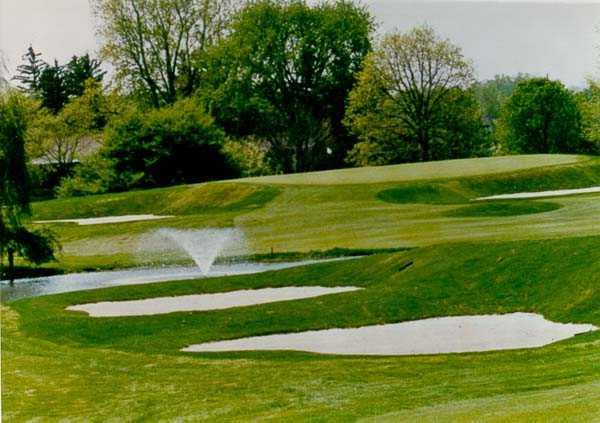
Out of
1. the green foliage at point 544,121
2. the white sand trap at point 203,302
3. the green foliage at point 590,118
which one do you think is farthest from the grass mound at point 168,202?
the green foliage at point 590,118

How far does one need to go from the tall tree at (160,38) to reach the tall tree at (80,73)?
3.15 ft

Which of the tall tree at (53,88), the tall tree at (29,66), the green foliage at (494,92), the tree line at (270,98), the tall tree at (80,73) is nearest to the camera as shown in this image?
the tall tree at (29,66)

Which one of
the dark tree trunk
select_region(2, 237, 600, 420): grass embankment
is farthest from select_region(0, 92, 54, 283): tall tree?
select_region(2, 237, 600, 420): grass embankment

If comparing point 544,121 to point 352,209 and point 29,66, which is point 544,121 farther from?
point 29,66

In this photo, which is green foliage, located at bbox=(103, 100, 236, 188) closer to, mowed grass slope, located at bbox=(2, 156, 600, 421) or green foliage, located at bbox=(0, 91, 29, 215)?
mowed grass slope, located at bbox=(2, 156, 600, 421)

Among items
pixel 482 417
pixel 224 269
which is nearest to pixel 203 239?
pixel 224 269

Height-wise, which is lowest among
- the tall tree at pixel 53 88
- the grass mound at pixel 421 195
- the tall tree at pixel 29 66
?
the grass mound at pixel 421 195

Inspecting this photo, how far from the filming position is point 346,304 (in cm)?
1423

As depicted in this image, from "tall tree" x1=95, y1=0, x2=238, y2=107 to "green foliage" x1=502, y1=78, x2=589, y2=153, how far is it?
7534 millimetres

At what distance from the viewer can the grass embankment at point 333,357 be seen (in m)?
8.45

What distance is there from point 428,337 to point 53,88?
17.2 metres

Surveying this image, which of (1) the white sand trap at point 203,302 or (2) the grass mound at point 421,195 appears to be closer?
(1) the white sand trap at point 203,302

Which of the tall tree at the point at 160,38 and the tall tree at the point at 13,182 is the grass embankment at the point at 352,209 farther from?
the tall tree at the point at 160,38

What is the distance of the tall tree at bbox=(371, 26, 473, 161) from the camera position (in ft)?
58.4
